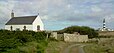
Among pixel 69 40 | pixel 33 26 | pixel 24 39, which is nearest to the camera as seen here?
pixel 24 39

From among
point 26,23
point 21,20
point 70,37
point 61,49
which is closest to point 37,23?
point 26,23

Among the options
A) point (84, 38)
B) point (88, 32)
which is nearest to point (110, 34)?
point (88, 32)

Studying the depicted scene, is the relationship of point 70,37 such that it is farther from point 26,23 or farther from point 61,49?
point 61,49

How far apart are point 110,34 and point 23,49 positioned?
6721 centimetres

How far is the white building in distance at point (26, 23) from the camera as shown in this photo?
8256 cm

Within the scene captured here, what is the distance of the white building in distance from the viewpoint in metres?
82.6

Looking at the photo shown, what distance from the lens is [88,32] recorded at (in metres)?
84.7

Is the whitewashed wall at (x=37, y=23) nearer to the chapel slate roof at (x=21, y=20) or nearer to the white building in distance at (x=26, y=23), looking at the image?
the white building in distance at (x=26, y=23)

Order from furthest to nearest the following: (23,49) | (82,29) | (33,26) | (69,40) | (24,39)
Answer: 1. (82,29)
2. (33,26)
3. (69,40)
4. (24,39)
5. (23,49)

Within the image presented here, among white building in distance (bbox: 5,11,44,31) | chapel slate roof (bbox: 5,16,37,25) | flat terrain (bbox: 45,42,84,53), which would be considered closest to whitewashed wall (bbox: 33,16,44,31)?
white building in distance (bbox: 5,11,44,31)

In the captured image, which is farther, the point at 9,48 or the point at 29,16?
the point at 29,16

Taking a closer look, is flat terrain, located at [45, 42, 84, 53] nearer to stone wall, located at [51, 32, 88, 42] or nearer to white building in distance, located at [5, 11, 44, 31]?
stone wall, located at [51, 32, 88, 42]

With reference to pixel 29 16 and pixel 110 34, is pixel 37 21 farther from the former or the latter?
pixel 110 34

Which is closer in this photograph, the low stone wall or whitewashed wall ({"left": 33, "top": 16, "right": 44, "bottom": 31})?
the low stone wall
